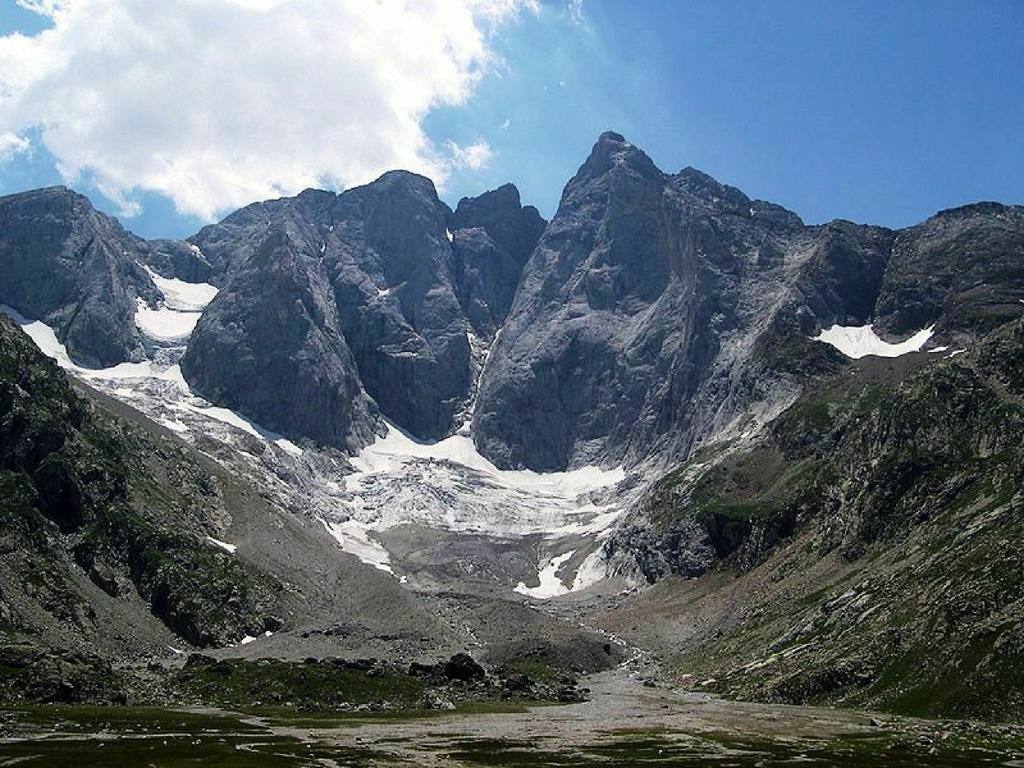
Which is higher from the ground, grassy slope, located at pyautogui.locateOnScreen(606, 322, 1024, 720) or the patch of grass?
grassy slope, located at pyautogui.locateOnScreen(606, 322, 1024, 720)

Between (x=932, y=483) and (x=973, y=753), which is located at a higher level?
(x=932, y=483)

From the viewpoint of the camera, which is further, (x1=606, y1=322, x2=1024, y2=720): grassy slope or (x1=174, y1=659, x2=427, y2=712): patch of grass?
(x1=174, y1=659, x2=427, y2=712): patch of grass

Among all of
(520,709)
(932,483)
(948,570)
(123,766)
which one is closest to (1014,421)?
(932,483)

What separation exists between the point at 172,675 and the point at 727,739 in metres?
92.1

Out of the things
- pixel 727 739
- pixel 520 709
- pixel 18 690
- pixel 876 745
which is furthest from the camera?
pixel 520 709

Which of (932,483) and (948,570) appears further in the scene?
(932,483)

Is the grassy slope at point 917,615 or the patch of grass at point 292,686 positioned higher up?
the grassy slope at point 917,615

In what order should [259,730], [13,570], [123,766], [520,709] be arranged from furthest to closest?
[13,570] < [520,709] < [259,730] < [123,766]

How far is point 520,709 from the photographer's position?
140500 millimetres

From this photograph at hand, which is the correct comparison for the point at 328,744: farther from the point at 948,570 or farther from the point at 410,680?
the point at 948,570

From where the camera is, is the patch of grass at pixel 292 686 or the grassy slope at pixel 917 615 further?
the patch of grass at pixel 292 686

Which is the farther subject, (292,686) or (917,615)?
(292,686)

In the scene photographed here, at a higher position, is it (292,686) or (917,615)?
(917,615)

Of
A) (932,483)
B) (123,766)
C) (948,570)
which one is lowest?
(123,766)
